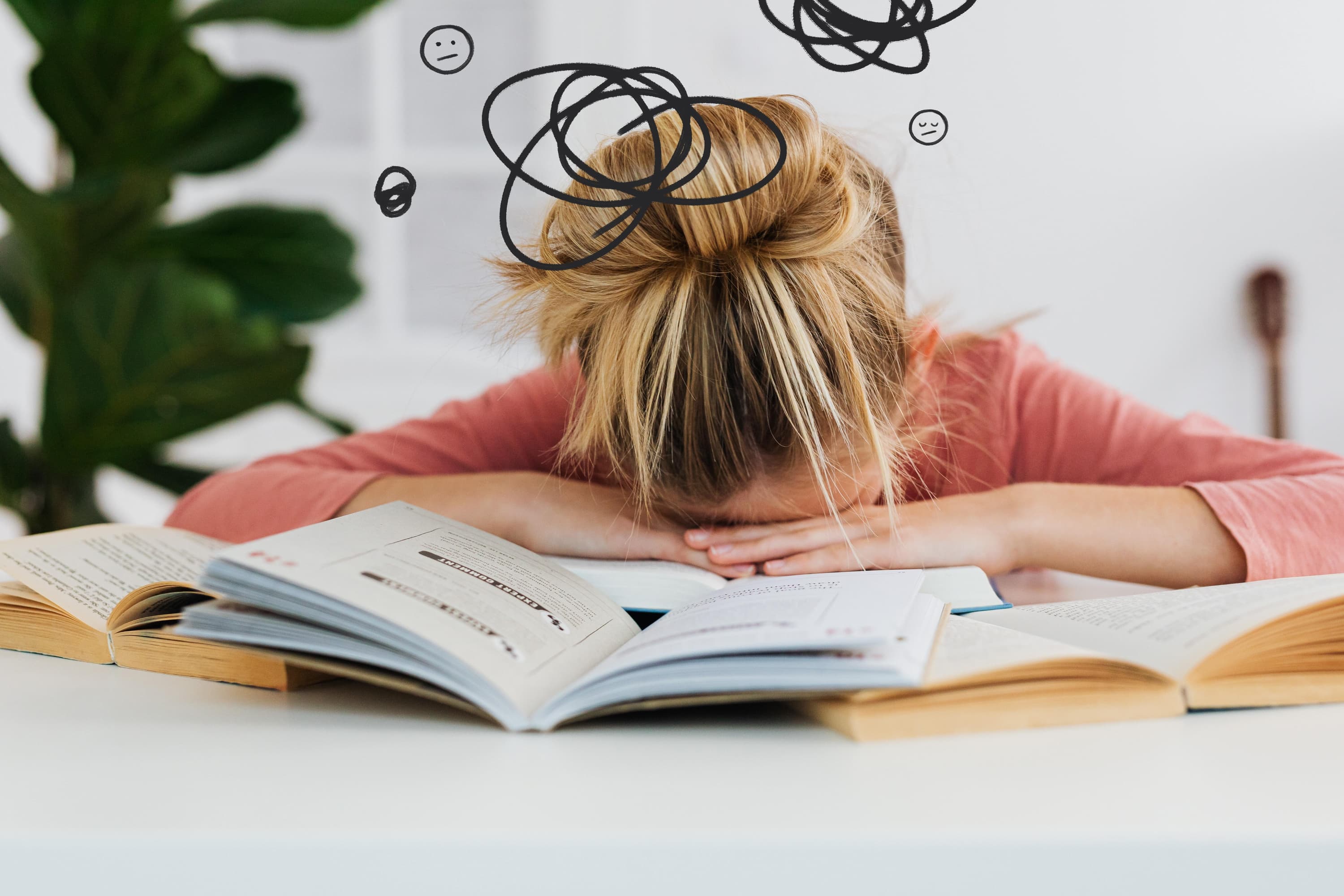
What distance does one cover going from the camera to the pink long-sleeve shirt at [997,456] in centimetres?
76

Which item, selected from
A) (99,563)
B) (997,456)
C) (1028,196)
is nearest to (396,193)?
(99,563)

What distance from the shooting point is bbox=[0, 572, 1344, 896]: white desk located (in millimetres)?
329

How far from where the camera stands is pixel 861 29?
67 cm

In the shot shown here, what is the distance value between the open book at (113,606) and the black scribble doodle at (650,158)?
0.95 feet

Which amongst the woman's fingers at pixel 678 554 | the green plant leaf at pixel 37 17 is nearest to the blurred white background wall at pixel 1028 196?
the green plant leaf at pixel 37 17

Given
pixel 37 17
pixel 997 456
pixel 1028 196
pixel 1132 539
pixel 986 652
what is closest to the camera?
pixel 986 652

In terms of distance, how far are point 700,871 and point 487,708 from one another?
0.14 metres

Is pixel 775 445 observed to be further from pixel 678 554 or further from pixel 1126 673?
pixel 1126 673

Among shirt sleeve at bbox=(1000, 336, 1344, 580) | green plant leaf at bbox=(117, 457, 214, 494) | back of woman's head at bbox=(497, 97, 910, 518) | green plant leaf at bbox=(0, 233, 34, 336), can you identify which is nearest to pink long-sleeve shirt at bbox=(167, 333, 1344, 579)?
shirt sleeve at bbox=(1000, 336, 1344, 580)

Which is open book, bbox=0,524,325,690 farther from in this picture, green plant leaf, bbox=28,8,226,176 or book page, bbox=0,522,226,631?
green plant leaf, bbox=28,8,226,176

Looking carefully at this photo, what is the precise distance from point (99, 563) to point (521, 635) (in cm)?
37

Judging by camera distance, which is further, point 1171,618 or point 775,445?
point 775,445

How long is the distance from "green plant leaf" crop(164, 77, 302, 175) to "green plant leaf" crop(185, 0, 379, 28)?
11 cm

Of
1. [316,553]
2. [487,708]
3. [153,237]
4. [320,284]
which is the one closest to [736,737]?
[487,708]
